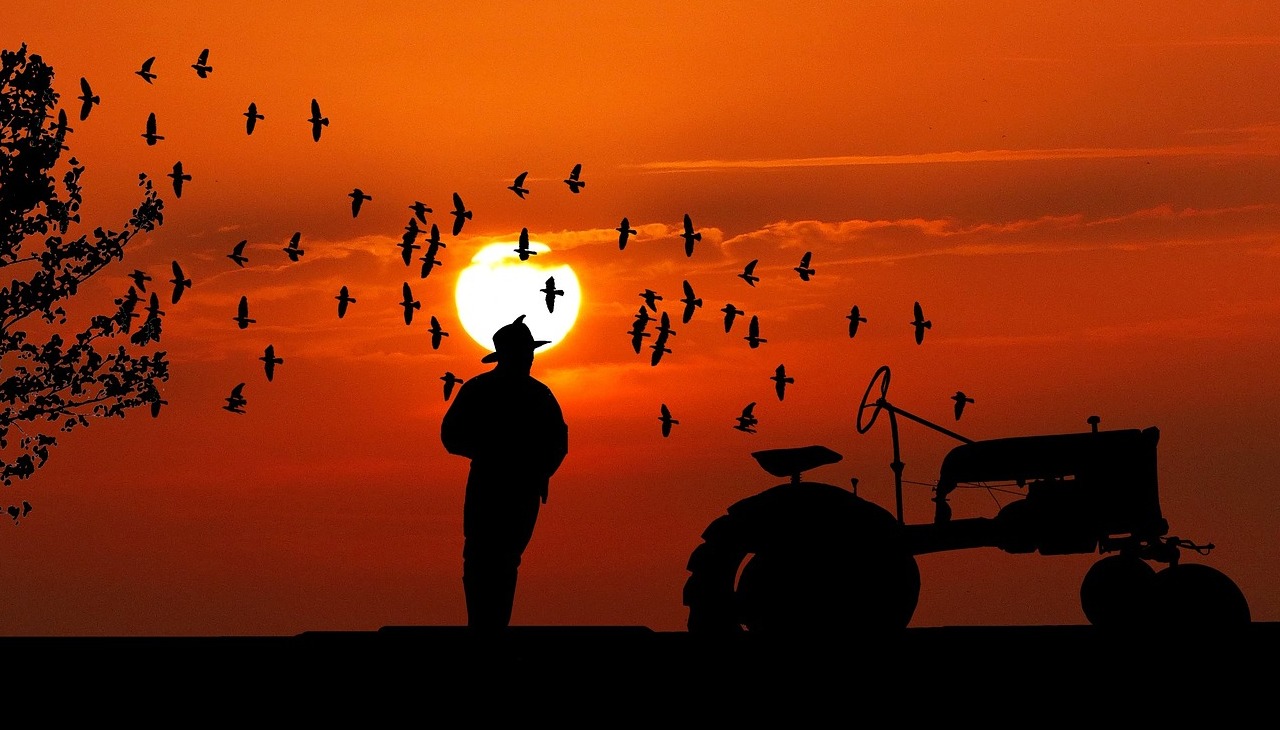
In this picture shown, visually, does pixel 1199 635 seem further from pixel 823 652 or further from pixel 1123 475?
pixel 823 652

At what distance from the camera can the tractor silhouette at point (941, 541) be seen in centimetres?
1321

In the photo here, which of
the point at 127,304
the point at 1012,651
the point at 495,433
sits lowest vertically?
the point at 1012,651

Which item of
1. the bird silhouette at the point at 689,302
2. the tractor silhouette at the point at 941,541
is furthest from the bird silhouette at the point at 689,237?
the tractor silhouette at the point at 941,541

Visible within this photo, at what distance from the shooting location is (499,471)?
13516mm

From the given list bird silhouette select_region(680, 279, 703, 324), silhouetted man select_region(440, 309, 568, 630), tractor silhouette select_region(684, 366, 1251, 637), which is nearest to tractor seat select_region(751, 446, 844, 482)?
tractor silhouette select_region(684, 366, 1251, 637)

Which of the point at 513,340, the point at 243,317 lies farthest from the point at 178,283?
the point at 513,340

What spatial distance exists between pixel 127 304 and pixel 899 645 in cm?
1385

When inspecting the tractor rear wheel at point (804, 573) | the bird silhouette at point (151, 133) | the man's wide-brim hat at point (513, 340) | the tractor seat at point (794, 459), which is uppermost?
the bird silhouette at point (151, 133)

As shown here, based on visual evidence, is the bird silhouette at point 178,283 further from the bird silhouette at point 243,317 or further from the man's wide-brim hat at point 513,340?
the man's wide-brim hat at point 513,340

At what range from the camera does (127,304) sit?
23.3m

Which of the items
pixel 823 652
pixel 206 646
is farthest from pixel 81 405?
pixel 823 652

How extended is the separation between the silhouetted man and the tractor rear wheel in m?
1.45

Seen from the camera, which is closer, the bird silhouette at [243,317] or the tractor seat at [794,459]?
the tractor seat at [794,459]

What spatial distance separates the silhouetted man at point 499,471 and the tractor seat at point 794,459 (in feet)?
5.66
